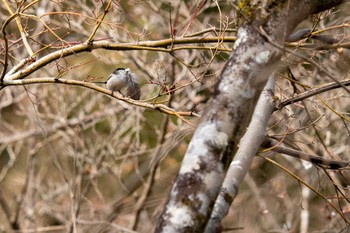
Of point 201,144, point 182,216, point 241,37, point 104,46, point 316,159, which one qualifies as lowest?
point 316,159

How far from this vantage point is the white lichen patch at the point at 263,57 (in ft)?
8.16

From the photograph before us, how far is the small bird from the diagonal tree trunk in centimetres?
188

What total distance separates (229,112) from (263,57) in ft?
0.96

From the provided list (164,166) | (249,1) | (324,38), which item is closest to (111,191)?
(164,166)

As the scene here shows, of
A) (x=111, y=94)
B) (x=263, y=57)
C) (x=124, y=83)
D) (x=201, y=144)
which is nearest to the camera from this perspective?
(x=201, y=144)

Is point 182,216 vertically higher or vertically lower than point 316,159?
higher

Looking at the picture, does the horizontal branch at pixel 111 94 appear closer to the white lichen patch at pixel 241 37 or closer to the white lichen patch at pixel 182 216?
the white lichen patch at pixel 241 37

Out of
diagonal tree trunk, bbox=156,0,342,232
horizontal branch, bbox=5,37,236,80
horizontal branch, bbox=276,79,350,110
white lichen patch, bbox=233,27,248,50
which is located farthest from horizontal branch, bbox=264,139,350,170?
white lichen patch, bbox=233,27,248,50

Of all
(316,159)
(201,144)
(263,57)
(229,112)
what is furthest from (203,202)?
(316,159)

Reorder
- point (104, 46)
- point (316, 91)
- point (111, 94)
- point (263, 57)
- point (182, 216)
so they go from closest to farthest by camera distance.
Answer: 1. point (182, 216)
2. point (263, 57)
3. point (316, 91)
4. point (111, 94)
5. point (104, 46)

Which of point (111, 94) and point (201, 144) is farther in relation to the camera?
point (111, 94)

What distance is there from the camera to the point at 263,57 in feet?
8.20

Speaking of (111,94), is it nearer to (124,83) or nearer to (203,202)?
(124,83)

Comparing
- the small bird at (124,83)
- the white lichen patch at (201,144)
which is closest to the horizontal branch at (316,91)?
the white lichen patch at (201,144)
